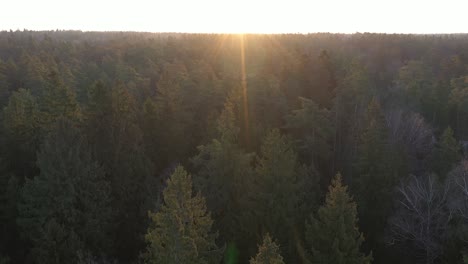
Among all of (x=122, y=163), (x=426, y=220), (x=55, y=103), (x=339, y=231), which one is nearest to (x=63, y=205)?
(x=122, y=163)

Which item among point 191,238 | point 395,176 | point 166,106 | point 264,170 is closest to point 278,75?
point 166,106

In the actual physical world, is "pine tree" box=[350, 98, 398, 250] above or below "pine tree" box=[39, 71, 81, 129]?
below

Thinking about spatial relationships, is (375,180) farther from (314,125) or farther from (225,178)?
(225,178)

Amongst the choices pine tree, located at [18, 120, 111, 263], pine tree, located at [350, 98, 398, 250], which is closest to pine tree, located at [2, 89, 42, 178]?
pine tree, located at [18, 120, 111, 263]

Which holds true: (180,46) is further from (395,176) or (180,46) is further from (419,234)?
(419,234)

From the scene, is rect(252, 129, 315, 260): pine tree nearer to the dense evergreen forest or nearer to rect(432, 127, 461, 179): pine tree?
the dense evergreen forest
